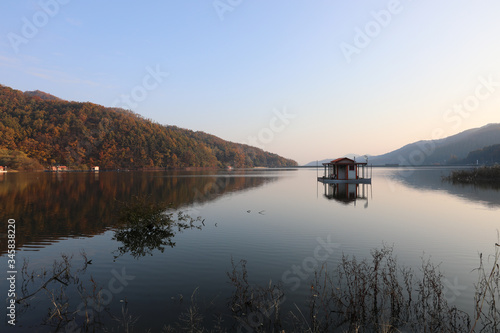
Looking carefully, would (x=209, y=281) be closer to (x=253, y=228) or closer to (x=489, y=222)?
(x=253, y=228)

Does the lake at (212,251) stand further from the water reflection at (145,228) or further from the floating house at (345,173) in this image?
the floating house at (345,173)

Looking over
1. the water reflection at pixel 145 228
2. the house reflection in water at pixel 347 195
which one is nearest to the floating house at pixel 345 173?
the house reflection in water at pixel 347 195

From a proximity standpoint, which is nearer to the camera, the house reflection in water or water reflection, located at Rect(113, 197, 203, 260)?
water reflection, located at Rect(113, 197, 203, 260)

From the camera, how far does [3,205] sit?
29.2 meters

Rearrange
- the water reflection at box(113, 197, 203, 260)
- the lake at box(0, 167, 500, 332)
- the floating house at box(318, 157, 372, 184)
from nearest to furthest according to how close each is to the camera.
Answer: the lake at box(0, 167, 500, 332) < the water reflection at box(113, 197, 203, 260) < the floating house at box(318, 157, 372, 184)

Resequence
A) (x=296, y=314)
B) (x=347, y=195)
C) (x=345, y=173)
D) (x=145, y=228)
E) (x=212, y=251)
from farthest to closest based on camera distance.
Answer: (x=345, y=173) → (x=347, y=195) → (x=145, y=228) → (x=212, y=251) → (x=296, y=314)

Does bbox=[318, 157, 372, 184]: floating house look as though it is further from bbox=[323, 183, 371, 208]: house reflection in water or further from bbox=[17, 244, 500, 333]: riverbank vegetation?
bbox=[17, 244, 500, 333]: riverbank vegetation

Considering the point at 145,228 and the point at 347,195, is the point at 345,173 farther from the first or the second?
the point at 145,228

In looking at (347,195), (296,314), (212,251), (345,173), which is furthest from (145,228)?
(345,173)

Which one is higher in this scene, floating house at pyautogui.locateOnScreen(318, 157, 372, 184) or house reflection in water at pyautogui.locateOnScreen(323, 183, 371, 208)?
floating house at pyautogui.locateOnScreen(318, 157, 372, 184)

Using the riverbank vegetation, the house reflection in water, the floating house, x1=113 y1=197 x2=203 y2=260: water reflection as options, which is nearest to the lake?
the riverbank vegetation

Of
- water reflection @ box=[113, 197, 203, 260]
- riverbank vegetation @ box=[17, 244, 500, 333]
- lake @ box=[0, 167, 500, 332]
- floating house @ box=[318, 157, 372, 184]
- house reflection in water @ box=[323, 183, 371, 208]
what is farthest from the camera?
floating house @ box=[318, 157, 372, 184]

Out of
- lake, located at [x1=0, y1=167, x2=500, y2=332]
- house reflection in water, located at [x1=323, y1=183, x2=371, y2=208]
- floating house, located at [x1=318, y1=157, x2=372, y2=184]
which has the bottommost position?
lake, located at [x1=0, y1=167, x2=500, y2=332]

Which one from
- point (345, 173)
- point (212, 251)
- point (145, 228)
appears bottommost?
point (212, 251)
